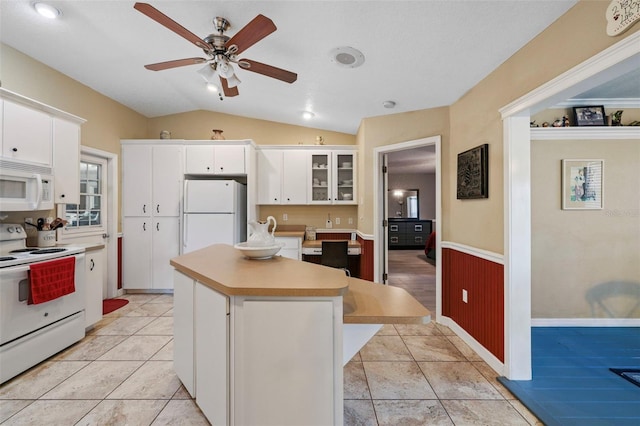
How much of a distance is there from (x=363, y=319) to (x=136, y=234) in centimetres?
395

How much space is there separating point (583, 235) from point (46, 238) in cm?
562

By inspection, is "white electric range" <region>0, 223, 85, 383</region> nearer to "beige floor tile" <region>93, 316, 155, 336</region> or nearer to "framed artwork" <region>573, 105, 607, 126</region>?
"beige floor tile" <region>93, 316, 155, 336</region>

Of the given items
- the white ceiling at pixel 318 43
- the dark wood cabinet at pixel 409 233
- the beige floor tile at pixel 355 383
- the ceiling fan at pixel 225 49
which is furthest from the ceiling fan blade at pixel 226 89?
the dark wood cabinet at pixel 409 233

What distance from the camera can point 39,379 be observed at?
1.95 meters

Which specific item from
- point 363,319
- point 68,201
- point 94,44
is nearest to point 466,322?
point 363,319

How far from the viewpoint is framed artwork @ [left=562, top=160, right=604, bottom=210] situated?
2783 mm

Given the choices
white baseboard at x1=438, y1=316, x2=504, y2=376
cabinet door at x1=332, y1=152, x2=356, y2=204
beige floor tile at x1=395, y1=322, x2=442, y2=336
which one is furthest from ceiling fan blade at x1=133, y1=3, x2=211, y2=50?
white baseboard at x1=438, y1=316, x2=504, y2=376

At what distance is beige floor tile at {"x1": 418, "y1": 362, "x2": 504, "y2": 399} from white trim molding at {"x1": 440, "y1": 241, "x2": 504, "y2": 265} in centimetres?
92

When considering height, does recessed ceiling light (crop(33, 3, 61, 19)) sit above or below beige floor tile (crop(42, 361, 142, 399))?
above

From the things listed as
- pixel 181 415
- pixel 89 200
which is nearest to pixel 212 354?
pixel 181 415

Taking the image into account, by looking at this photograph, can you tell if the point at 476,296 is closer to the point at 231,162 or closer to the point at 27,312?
the point at 231,162

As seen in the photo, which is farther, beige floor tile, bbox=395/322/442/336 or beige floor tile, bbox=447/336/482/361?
beige floor tile, bbox=395/322/442/336

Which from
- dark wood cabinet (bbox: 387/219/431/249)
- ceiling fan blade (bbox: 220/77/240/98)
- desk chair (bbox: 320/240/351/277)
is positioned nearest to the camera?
ceiling fan blade (bbox: 220/77/240/98)

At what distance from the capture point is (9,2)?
6.59ft
